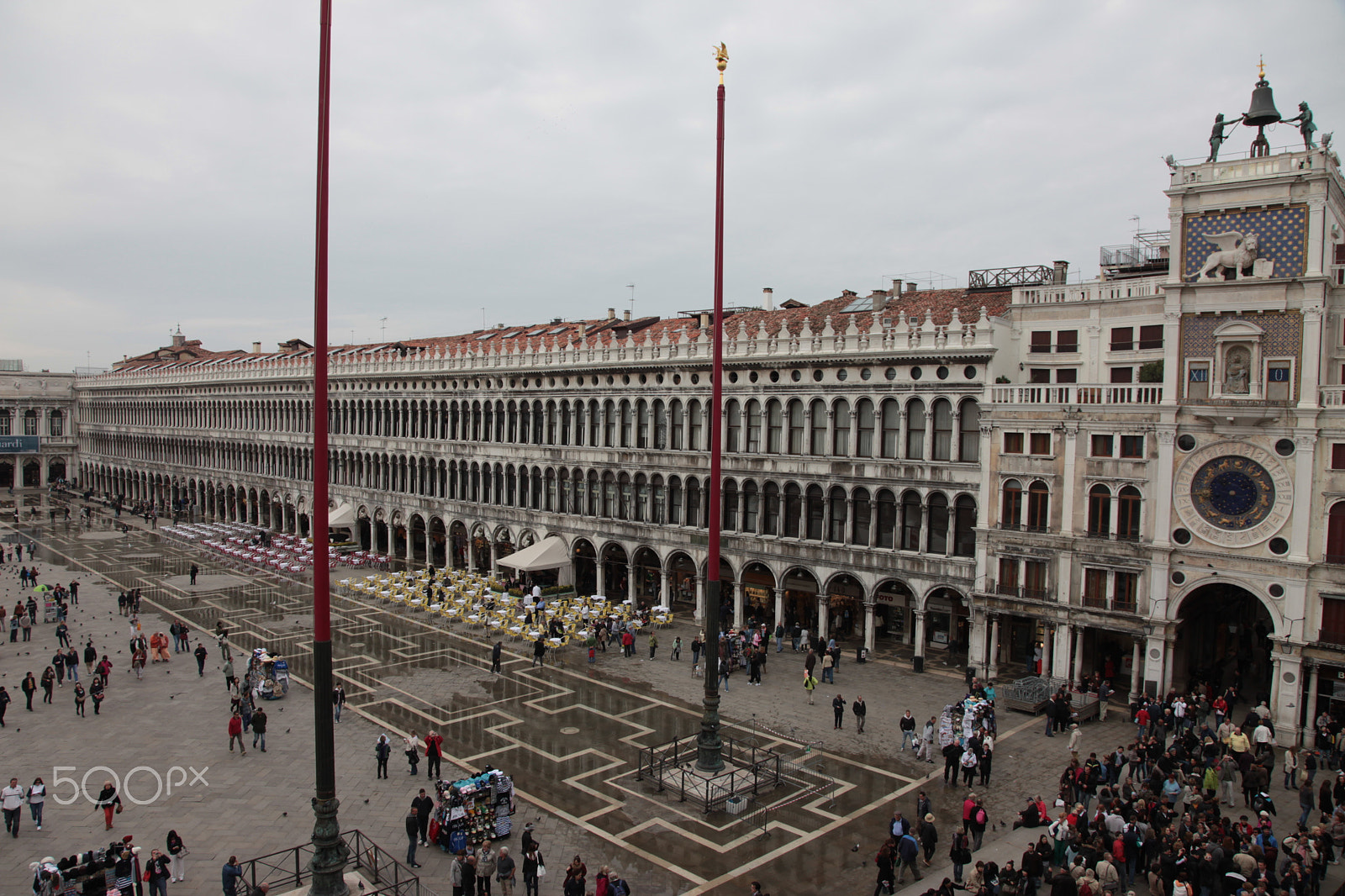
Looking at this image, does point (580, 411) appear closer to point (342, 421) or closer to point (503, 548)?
point (503, 548)

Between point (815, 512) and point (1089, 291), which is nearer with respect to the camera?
point (1089, 291)

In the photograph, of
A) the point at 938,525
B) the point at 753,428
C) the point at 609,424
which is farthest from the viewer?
the point at 609,424

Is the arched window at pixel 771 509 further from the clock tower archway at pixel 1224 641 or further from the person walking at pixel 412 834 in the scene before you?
the person walking at pixel 412 834

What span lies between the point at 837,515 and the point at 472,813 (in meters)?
24.1

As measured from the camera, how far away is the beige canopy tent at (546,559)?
50.8m

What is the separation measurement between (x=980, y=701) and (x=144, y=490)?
352ft

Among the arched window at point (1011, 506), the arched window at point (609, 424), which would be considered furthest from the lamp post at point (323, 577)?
the arched window at point (609, 424)

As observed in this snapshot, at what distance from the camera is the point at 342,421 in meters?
73.4

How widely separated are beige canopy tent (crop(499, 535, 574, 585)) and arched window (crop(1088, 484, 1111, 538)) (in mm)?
28897

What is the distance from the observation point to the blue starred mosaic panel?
30.2 meters

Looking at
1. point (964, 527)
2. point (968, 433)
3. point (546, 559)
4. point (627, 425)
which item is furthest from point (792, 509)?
point (546, 559)

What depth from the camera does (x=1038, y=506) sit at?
35219 millimetres

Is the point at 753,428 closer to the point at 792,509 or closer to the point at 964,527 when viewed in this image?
the point at 792,509

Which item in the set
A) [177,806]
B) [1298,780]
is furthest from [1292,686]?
[177,806]
